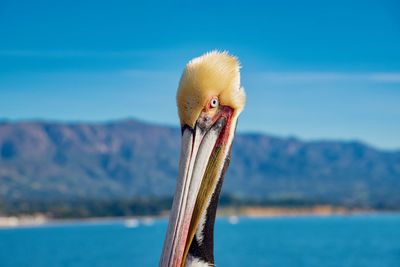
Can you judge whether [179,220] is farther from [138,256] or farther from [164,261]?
[138,256]

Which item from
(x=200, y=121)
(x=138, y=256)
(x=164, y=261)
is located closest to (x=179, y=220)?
(x=164, y=261)

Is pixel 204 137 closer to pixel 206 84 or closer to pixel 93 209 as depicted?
pixel 206 84

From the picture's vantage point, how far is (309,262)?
284 feet

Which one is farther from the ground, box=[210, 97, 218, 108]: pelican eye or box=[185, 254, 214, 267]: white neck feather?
box=[210, 97, 218, 108]: pelican eye

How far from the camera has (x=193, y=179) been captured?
10.7 feet

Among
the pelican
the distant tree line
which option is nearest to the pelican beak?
the pelican

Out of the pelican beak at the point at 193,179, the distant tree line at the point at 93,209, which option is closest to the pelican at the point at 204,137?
the pelican beak at the point at 193,179

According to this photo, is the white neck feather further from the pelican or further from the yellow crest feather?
the yellow crest feather

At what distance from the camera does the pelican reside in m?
3.27

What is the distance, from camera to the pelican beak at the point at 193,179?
3.12 m

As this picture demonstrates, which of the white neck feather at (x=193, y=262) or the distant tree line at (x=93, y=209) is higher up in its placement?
the distant tree line at (x=93, y=209)

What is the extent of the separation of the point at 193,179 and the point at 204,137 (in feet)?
0.75

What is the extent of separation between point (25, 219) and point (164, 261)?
184144mm

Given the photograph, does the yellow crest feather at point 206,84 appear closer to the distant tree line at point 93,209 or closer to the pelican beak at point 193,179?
the pelican beak at point 193,179
